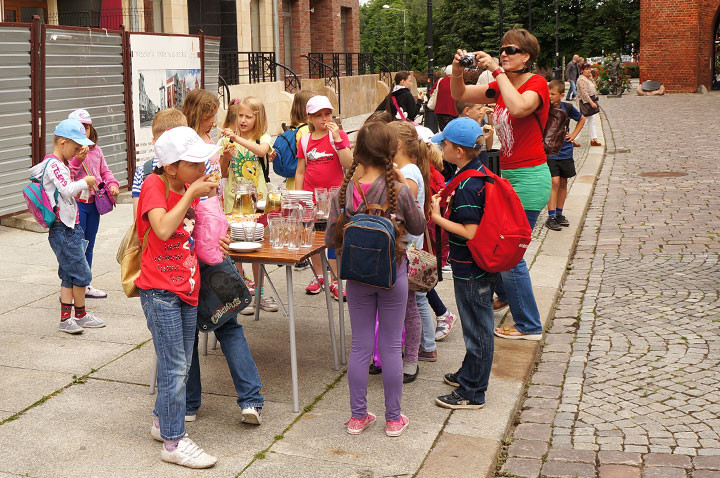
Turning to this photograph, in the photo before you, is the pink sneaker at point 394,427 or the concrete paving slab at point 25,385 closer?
the pink sneaker at point 394,427

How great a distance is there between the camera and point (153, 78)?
13.0m

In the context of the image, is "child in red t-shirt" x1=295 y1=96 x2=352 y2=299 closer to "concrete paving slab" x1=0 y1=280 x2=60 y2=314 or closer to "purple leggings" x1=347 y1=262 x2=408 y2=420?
"purple leggings" x1=347 y1=262 x2=408 y2=420

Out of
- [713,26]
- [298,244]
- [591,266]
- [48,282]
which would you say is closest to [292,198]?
[298,244]

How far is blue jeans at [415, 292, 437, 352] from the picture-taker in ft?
19.4

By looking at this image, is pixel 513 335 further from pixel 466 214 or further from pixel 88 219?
pixel 88 219

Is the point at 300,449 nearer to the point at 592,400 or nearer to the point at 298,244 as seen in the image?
the point at 298,244

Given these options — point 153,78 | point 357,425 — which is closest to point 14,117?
point 153,78

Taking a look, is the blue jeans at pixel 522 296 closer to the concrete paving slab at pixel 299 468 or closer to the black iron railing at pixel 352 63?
the concrete paving slab at pixel 299 468

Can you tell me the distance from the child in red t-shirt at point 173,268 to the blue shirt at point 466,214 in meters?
1.56

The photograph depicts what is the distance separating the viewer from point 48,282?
8.05 metres

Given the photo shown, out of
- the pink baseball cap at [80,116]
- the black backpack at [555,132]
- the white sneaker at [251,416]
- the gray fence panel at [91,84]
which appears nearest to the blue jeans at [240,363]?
the white sneaker at [251,416]

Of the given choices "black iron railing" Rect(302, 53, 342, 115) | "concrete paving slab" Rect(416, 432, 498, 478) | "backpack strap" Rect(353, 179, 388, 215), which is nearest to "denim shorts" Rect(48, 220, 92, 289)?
"backpack strap" Rect(353, 179, 388, 215)

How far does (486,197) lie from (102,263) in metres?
5.17

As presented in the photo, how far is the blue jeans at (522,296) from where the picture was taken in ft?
20.8
